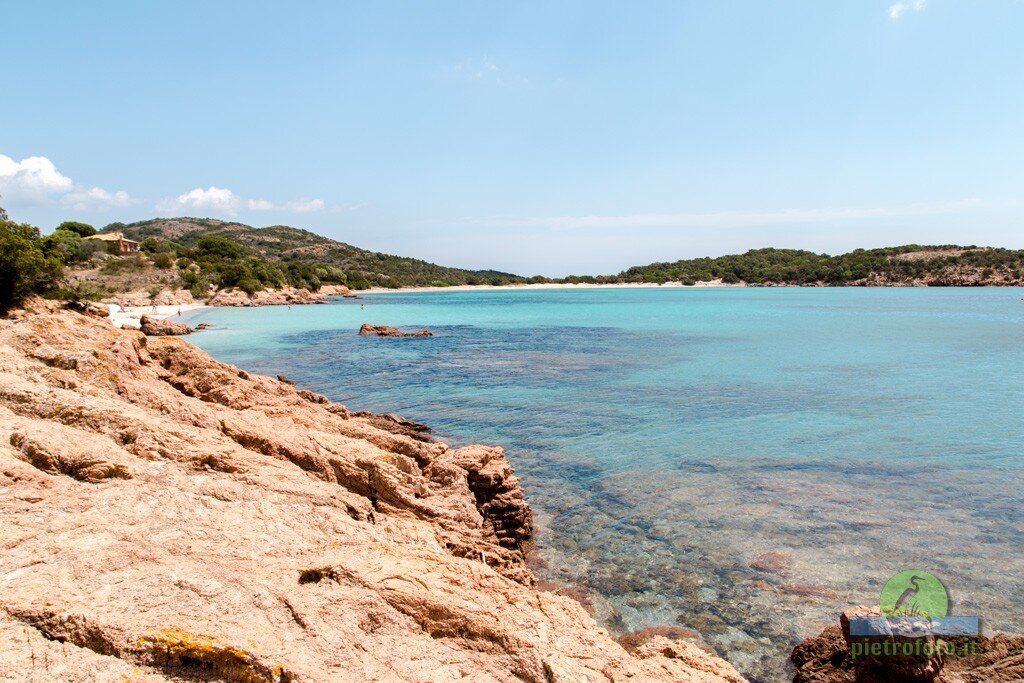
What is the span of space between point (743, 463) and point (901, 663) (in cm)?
822

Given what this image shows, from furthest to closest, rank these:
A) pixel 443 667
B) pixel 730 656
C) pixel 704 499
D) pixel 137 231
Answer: pixel 137 231 → pixel 704 499 → pixel 730 656 → pixel 443 667

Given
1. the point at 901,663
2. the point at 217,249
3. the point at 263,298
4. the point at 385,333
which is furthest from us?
the point at 217,249

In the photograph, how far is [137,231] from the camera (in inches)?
6688

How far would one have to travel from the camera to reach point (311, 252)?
541 feet

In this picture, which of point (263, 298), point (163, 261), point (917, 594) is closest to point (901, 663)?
point (917, 594)

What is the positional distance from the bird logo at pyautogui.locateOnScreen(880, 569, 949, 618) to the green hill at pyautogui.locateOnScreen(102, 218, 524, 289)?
418 ft

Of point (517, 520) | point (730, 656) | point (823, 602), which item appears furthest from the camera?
point (517, 520)

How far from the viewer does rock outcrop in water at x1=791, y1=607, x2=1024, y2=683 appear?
503 cm

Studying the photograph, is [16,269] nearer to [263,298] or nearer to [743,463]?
[743,463]

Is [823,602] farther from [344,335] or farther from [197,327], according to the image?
[197,327]

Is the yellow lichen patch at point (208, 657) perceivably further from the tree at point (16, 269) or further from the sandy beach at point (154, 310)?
the sandy beach at point (154, 310)

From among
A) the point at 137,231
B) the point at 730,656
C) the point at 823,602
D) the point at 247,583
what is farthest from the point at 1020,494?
the point at 137,231

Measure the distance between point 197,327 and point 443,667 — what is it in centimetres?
4814

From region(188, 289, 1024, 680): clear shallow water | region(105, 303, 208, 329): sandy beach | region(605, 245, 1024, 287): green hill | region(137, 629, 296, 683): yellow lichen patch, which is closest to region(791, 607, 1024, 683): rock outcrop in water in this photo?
region(188, 289, 1024, 680): clear shallow water
